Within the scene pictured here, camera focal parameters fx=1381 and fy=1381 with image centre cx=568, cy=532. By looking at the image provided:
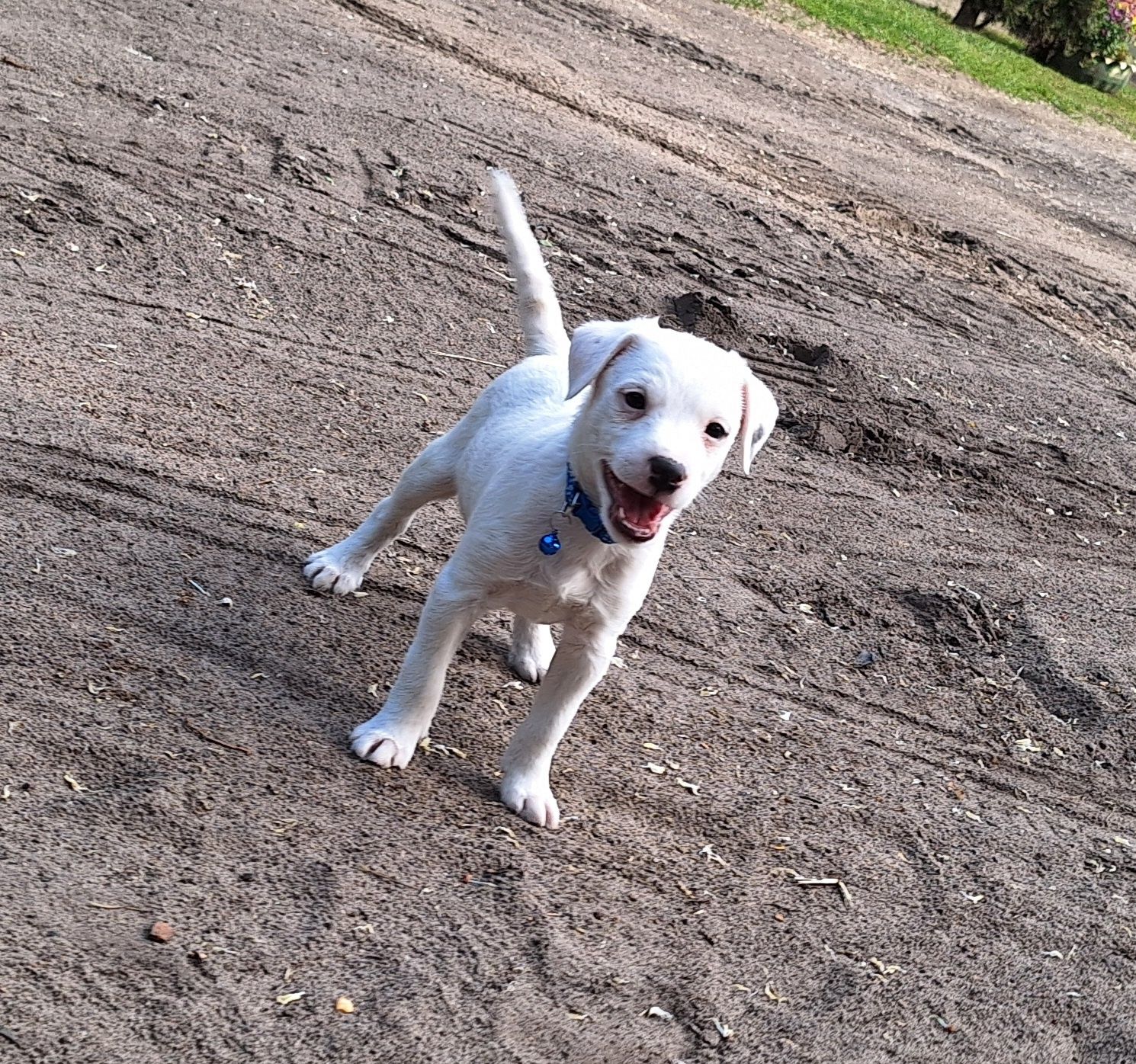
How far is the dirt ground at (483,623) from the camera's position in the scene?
361cm

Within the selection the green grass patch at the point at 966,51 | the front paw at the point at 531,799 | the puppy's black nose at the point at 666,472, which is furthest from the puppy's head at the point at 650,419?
the green grass patch at the point at 966,51

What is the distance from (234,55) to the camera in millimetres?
9711

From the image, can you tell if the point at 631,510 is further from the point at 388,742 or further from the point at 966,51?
the point at 966,51

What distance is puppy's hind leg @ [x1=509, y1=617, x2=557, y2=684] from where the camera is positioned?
16.2 feet


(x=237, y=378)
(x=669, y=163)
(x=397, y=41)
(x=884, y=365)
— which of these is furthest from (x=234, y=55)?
(x=884, y=365)

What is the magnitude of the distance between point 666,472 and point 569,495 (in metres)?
0.42

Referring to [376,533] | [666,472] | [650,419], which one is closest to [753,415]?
[650,419]

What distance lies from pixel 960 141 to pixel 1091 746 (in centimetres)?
1154

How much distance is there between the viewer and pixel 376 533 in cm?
498

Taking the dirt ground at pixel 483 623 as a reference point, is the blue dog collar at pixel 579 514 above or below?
above

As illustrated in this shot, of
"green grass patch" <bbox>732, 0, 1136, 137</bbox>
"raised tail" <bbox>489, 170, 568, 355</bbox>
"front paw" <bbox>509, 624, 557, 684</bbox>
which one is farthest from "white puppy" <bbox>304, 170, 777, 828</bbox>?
"green grass patch" <bbox>732, 0, 1136, 137</bbox>

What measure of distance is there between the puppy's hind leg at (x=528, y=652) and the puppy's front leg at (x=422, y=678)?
0.70 metres

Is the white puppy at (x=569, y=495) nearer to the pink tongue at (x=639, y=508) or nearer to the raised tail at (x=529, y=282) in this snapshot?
the pink tongue at (x=639, y=508)

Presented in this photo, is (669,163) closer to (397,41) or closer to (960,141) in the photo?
(397,41)
